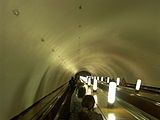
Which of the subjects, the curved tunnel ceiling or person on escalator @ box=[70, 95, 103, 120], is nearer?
person on escalator @ box=[70, 95, 103, 120]

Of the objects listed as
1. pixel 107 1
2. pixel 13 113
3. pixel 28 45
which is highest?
pixel 107 1

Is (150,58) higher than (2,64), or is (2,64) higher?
(150,58)

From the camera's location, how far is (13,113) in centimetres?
639

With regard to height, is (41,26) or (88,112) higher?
(41,26)

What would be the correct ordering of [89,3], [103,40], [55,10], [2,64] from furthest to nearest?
[103,40], [89,3], [55,10], [2,64]

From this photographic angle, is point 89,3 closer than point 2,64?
No

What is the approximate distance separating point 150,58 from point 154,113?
412 centimetres

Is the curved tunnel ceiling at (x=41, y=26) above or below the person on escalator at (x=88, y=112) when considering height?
above

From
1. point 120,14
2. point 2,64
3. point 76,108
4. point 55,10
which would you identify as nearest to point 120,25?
point 120,14

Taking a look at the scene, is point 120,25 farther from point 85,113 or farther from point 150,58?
point 85,113

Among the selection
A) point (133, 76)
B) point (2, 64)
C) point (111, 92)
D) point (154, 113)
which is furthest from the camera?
point (133, 76)

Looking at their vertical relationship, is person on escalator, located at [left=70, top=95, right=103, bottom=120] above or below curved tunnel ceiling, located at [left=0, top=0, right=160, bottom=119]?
below

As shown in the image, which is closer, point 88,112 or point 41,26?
point 88,112

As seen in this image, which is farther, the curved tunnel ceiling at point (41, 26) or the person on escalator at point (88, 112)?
the curved tunnel ceiling at point (41, 26)
